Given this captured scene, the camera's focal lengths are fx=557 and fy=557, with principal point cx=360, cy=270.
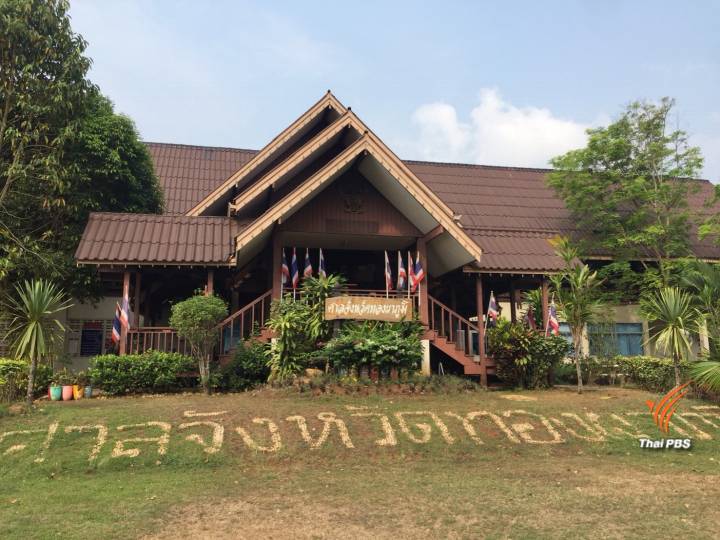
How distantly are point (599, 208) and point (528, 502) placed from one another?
57.6 feet

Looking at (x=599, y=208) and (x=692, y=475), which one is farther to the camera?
(x=599, y=208)

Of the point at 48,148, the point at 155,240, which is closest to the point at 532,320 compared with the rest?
the point at 155,240

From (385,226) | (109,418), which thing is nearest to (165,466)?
(109,418)

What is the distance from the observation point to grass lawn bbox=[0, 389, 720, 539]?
6.86 m

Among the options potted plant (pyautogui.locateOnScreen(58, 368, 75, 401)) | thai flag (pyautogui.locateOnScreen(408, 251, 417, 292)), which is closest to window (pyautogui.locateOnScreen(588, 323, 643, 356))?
thai flag (pyautogui.locateOnScreen(408, 251, 417, 292))

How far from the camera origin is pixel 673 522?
6992mm

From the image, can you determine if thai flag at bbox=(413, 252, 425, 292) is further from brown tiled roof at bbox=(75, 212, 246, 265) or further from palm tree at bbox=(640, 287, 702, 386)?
palm tree at bbox=(640, 287, 702, 386)

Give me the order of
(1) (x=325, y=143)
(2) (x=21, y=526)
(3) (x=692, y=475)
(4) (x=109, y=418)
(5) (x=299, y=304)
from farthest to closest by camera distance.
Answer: (1) (x=325, y=143), (5) (x=299, y=304), (4) (x=109, y=418), (3) (x=692, y=475), (2) (x=21, y=526)

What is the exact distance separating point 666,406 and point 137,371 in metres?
13.2

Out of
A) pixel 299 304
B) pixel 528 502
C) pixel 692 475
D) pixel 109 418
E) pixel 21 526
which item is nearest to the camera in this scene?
pixel 21 526

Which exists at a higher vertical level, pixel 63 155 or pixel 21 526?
pixel 63 155

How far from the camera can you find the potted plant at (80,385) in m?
14.0

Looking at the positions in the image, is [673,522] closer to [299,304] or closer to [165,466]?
[165,466]

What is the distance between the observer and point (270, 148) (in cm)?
1841
